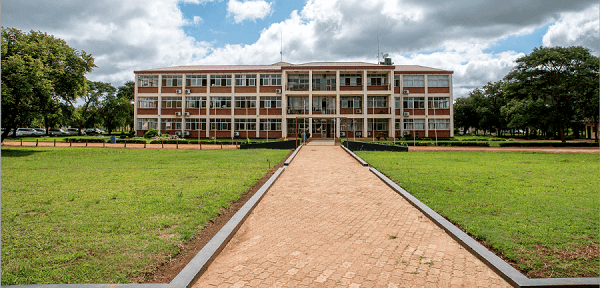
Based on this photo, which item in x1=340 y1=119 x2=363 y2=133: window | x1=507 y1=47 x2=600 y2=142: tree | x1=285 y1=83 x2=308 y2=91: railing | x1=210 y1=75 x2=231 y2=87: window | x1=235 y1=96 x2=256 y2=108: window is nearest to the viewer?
x1=507 y1=47 x2=600 y2=142: tree

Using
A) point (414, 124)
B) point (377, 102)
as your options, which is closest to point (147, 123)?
point (377, 102)

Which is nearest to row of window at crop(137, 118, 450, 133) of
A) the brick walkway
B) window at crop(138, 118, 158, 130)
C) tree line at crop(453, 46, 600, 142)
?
window at crop(138, 118, 158, 130)

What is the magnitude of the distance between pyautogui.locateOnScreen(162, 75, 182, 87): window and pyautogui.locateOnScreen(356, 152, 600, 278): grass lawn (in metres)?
40.7

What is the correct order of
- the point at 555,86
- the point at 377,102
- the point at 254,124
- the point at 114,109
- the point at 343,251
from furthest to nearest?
the point at 114,109 < the point at 254,124 < the point at 377,102 < the point at 555,86 < the point at 343,251

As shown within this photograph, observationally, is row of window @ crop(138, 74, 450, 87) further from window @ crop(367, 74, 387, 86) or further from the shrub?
the shrub

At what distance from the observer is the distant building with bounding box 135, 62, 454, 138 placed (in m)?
43.8

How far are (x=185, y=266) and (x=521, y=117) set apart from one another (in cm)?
3705

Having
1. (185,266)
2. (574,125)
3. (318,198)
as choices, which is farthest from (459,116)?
(185,266)

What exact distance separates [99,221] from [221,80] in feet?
135

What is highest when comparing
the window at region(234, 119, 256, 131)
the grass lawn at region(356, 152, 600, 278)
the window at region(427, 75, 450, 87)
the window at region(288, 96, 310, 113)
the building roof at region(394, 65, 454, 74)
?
the building roof at region(394, 65, 454, 74)

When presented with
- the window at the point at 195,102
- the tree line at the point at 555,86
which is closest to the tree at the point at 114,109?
the window at the point at 195,102

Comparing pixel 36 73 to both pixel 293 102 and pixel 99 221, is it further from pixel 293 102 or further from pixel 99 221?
pixel 293 102

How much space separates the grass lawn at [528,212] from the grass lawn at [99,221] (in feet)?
15.9

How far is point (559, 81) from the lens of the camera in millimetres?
30578
